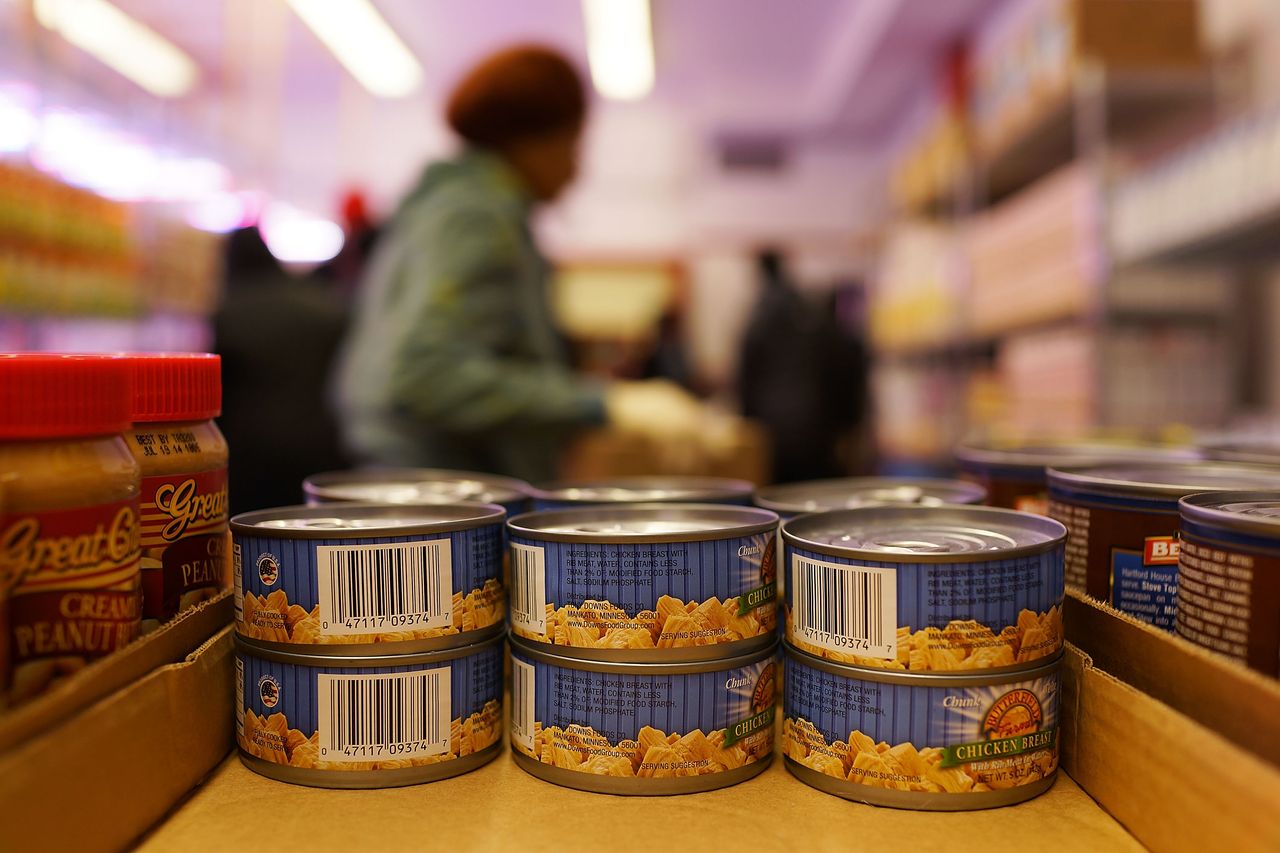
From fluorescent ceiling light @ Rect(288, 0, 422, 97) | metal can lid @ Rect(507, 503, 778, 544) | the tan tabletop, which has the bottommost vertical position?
the tan tabletop

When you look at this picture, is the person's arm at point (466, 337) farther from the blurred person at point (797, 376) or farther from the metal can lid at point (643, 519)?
the blurred person at point (797, 376)

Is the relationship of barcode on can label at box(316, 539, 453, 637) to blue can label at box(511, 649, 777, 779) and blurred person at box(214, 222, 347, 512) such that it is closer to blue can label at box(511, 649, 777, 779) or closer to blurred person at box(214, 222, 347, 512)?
blue can label at box(511, 649, 777, 779)

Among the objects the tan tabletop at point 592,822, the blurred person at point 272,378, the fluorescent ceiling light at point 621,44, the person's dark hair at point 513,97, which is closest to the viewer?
the tan tabletop at point 592,822

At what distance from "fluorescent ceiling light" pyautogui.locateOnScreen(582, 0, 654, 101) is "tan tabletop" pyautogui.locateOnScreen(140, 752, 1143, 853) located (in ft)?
12.5

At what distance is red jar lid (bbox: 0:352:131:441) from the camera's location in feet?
1.86

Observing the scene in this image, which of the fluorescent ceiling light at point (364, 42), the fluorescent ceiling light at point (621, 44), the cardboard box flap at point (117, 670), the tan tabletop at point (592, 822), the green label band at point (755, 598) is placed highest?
the fluorescent ceiling light at point (621, 44)

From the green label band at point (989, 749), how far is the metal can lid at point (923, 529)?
0.13m

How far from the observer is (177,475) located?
756 millimetres

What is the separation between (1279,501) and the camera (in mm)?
710

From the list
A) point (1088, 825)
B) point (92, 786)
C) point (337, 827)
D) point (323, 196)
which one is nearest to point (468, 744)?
point (337, 827)

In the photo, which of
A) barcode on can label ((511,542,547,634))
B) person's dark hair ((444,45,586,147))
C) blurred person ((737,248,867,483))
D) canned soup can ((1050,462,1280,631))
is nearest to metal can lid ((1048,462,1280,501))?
canned soup can ((1050,462,1280,631))

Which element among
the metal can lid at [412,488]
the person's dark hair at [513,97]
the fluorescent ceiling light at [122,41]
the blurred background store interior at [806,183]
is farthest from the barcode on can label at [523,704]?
the fluorescent ceiling light at [122,41]

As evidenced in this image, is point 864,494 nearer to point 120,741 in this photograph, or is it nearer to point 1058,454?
point 1058,454

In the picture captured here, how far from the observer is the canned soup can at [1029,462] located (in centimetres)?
95
